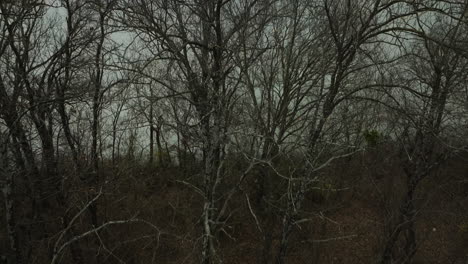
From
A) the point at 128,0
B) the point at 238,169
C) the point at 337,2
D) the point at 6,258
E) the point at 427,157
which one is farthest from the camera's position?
the point at 238,169

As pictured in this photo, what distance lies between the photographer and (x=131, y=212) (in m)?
11.8

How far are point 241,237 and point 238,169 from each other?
13.4ft

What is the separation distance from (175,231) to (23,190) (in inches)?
201

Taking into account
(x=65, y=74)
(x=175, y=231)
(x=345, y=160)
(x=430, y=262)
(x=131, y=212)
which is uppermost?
(x=65, y=74)

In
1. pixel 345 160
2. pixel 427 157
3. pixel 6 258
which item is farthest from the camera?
pixel 345 160

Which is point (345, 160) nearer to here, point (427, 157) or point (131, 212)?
point (427, 157)

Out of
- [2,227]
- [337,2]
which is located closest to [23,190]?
[2,227]

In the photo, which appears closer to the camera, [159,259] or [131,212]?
[159,259]

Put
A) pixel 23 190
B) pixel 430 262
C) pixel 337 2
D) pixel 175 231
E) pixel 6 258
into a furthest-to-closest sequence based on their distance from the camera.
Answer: pixel 175 231
pixel 430 262
pixel 23 190
pixel 6 258
pixel 337 2

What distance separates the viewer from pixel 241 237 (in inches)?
463

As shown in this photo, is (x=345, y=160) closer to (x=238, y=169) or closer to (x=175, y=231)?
(x=238, y=169)

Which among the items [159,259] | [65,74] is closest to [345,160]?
[159,259]

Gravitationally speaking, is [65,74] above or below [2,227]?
above

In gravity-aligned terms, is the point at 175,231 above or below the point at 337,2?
below
